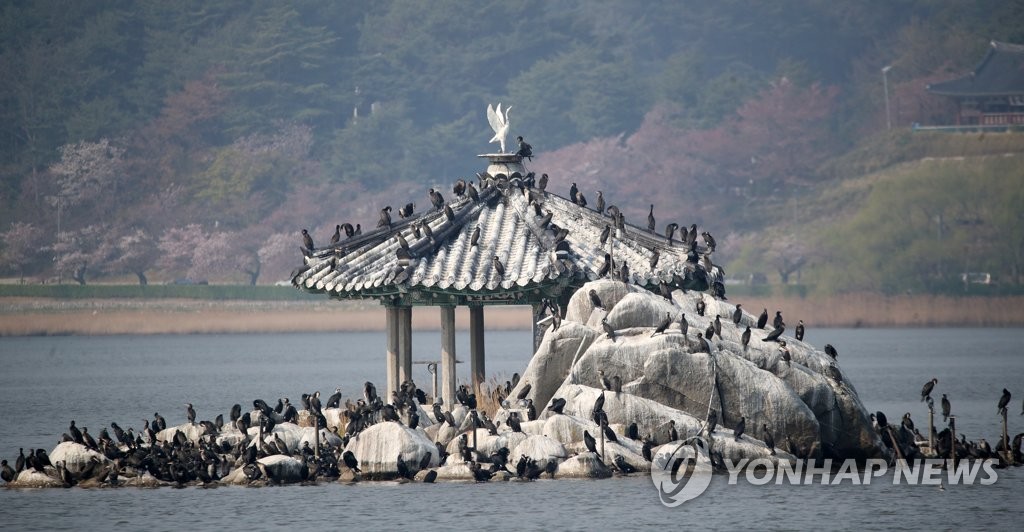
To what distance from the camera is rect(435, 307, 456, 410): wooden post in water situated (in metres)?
35.5

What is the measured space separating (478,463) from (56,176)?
89512 millimetres

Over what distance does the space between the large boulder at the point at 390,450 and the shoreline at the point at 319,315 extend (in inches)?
2527

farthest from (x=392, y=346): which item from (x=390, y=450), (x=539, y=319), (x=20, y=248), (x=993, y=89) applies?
(x=993, y=89)

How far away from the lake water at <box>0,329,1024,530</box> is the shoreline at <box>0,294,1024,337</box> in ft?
3.80

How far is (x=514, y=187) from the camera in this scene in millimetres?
37688

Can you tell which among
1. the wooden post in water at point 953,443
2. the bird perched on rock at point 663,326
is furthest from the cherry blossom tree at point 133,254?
the wooden post in water at point 953,443

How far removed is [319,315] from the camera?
107812 millimetres

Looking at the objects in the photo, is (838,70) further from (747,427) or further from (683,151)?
(747,427)

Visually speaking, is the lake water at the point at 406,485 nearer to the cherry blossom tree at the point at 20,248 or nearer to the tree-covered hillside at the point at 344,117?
the cherry blossom tree at the point at 20,248

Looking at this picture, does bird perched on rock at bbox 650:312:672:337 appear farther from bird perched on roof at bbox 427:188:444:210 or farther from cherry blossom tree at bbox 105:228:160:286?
cherry blossom tree at bbox 105:228:160:286

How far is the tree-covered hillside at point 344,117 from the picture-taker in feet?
383

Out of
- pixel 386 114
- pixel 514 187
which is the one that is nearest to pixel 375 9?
pixel 386 114

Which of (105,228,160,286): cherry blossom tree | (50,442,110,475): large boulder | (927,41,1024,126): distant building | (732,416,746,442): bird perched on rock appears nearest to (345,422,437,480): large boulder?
(50,442,110,475): large boulder

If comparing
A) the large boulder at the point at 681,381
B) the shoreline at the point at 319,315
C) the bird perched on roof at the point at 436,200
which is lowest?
the large boulder at the point at 681,381
